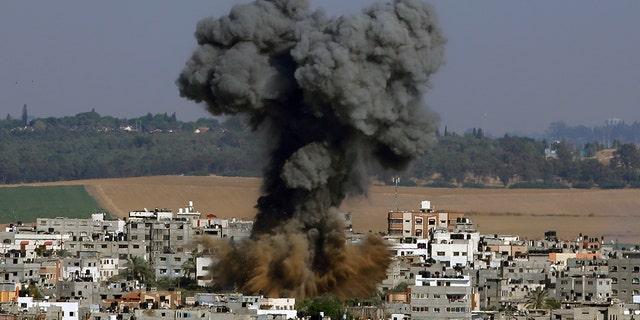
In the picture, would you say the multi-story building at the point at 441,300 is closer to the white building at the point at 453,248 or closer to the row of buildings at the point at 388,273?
the row of buildings at the point at 388,273

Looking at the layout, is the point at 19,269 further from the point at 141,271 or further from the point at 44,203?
the point at 44,203

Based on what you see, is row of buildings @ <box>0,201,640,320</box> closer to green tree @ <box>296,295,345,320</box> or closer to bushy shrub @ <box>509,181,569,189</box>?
green tree @ <box>296,295,345,320</box>

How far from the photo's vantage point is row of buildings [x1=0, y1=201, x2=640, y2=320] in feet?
186

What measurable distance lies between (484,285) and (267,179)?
415 inches

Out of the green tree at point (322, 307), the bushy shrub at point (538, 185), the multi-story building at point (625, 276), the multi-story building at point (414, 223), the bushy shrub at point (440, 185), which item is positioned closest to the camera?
the green tree at point (322, 307)

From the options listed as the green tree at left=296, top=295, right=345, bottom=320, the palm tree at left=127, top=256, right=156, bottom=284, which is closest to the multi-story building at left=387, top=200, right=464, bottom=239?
the palm tree at left=127, top=256, right=156, bottom=284

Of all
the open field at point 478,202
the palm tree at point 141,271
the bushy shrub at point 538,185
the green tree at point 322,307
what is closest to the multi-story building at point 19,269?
the palm tree at point 141,271

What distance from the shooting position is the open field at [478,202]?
125312 millimetres

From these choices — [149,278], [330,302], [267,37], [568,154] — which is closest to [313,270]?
[330,302]

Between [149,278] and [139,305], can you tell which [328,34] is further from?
[149,278]

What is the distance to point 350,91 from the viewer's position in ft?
207

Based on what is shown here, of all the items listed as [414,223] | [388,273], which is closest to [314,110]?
[388,273]

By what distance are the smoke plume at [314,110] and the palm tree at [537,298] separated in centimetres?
441

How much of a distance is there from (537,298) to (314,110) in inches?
362
